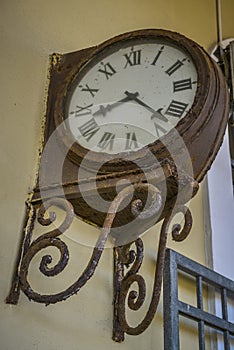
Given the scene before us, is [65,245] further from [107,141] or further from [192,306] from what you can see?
[192,306]

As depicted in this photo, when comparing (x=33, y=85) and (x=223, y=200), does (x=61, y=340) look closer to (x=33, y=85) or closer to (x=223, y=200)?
(x=33, y=85)

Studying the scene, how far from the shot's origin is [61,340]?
816mm

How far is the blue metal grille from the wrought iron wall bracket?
0.08 meters

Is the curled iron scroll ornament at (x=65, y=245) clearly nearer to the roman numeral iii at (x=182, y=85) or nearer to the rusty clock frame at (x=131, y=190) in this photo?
the rusty clock frame at (x=131, y=190)

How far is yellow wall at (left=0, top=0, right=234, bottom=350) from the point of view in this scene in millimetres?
798

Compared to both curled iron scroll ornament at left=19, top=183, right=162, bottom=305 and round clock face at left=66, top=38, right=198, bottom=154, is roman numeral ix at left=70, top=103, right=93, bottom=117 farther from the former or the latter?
curled iron scroll ornament at left=19, top=183, right=162, bottom=305

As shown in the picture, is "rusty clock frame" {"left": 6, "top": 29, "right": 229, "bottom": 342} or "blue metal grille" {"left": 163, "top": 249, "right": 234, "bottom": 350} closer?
"rusty clock frame" {"left": 6, "top": 29, "right": 229, "bottom": 342}

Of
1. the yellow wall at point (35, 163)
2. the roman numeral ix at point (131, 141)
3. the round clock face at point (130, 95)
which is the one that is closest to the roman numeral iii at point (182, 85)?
the round clock face at point (130, 95)

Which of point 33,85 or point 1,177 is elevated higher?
point 33,85

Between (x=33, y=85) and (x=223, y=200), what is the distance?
56 centimetres

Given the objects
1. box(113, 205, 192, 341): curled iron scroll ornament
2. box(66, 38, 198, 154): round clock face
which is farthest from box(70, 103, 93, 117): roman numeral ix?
box(113, 205, 192, 341): curled iron scroll ornament

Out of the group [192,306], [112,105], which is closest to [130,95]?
[112,105]

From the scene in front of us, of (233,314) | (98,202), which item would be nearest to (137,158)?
(98,202)

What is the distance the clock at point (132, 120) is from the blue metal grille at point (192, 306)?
0.53 ft
